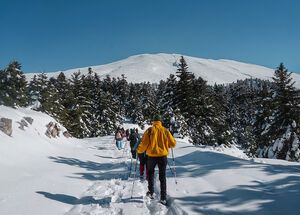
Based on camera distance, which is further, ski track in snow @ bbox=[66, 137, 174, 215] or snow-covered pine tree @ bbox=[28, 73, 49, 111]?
snow-covered pine tree @ bbox=[28, 73, 49, 111]

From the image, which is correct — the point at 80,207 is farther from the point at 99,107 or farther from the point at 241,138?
the point at 241,138

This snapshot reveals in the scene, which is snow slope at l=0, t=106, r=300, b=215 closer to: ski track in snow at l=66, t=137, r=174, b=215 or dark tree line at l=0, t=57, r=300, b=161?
ski track in snow at l=66, t=137, r=174, b=215

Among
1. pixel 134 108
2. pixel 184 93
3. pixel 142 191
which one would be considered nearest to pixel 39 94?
pixel 184 93

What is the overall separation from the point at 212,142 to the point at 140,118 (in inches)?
1781

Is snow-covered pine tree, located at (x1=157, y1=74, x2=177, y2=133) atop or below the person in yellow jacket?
atop

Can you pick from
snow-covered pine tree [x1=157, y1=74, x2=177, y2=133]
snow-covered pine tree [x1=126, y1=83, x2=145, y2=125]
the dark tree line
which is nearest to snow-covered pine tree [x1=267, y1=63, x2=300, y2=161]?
the dark tree line

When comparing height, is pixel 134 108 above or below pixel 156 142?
above

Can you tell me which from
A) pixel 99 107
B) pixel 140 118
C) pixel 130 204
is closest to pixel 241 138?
pixel 140 118

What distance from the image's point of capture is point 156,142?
8438 millimetres

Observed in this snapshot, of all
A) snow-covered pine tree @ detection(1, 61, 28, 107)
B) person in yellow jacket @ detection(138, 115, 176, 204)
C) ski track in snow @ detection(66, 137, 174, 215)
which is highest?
snow-covered pine tree @ detection(1, 61, 28, 107)

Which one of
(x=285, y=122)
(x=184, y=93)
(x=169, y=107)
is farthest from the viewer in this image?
(x=184, y=93)

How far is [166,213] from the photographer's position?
742 centimetres

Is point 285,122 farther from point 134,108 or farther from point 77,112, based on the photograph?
point 134,108

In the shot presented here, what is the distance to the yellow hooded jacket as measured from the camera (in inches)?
332
